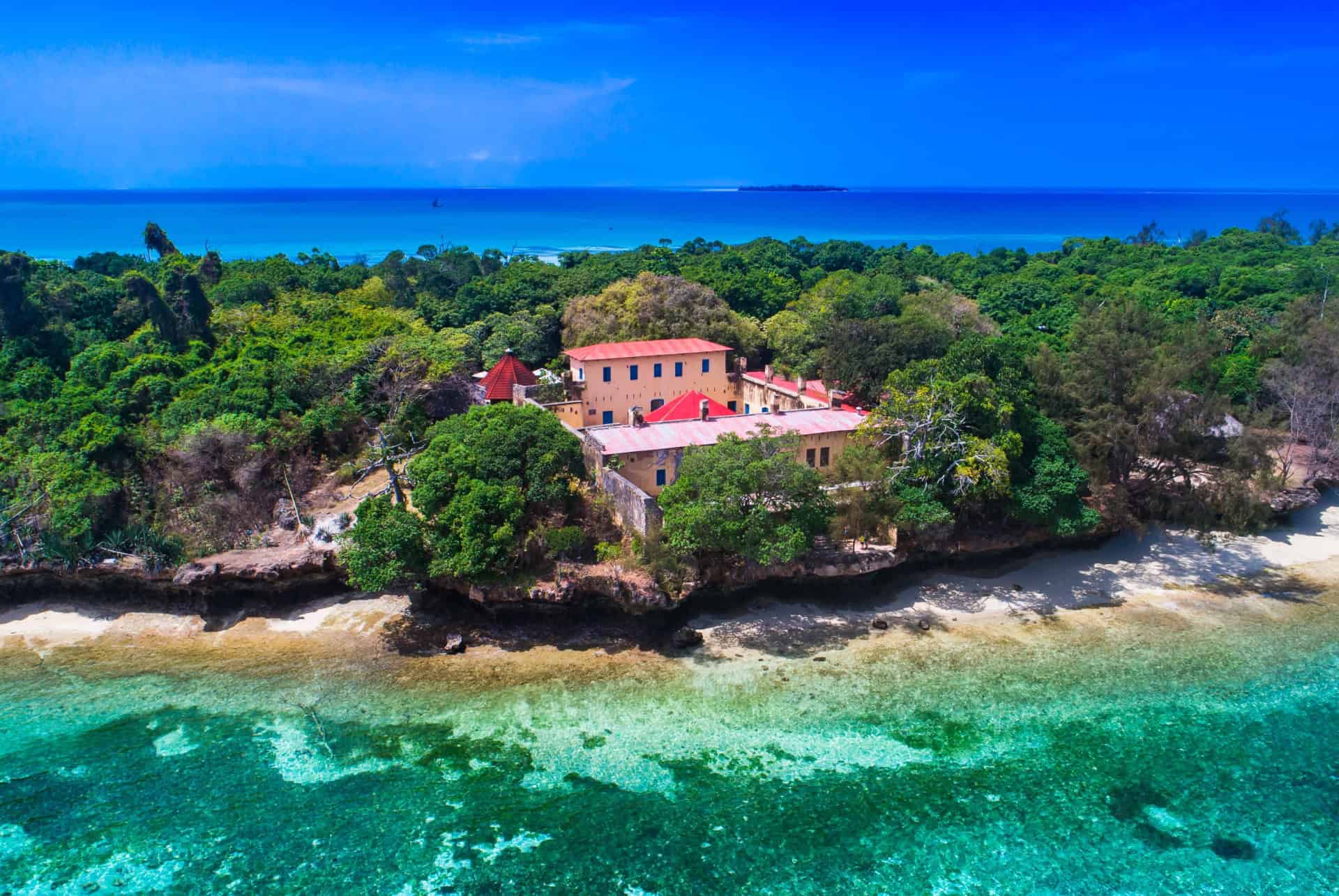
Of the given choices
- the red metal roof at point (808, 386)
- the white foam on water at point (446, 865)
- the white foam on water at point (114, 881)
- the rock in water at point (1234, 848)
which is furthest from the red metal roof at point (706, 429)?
the white foam on water at point (114, 881)

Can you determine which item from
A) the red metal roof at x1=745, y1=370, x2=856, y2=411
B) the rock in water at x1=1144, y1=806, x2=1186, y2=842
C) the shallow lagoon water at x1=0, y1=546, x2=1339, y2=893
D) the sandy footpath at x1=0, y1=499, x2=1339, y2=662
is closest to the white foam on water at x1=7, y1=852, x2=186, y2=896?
the shallow lagoon water at x1=0, y1=546, x2=1339, y2=893

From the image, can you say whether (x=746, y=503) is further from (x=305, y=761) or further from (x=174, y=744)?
(x=174, y=744)

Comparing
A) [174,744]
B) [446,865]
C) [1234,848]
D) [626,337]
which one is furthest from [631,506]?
[626,337]

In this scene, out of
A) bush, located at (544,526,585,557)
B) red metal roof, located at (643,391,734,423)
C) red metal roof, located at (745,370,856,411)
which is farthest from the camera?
red metal roof, located at (745,370,856,411)

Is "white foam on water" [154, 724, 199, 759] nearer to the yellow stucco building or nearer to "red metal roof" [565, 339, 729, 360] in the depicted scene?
the yellow stucco building

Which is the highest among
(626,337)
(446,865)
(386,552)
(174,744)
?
(626,337)

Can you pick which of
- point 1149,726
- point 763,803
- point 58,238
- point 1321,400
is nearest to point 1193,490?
point 1321,400

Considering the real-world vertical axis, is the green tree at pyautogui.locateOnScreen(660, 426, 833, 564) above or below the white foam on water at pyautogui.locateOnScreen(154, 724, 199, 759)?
above

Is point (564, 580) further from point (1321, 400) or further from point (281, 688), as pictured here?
point (1321, 400)
